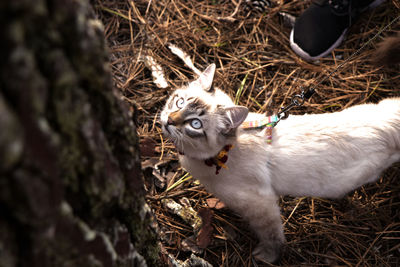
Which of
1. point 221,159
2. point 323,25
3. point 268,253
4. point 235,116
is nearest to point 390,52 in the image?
point 323,25

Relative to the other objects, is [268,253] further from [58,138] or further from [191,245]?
[58,138]

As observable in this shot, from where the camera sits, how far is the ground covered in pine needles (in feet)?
7.60

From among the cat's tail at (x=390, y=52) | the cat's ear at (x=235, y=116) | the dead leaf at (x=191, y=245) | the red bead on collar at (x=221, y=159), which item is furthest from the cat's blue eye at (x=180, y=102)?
the cat's tail at (x=390, y=52)

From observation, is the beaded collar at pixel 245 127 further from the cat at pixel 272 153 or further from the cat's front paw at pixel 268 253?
the cat's front paw at pixel 268 253

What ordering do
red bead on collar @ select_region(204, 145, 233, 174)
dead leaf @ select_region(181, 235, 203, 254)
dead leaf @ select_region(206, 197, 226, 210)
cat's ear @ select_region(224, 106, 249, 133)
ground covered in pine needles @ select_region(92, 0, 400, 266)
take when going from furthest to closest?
dead leaf @ select_region(206, 197, 226, 210) → ground covered in pine needles @ select_region(92, 0, 400, 266) → dead leaf @ select_region(181, 235, 203, 254) → red bead on collar @ select_region(204, 145, 233, 174) → cat's ear @ select_region(224, 106, 249, 133)

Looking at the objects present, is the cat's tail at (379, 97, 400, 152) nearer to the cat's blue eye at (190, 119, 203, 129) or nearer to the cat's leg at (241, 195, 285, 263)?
the cat's leg at (241, 195, 285, 263)

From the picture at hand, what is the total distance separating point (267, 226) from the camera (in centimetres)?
220

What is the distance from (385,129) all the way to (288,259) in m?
1.29

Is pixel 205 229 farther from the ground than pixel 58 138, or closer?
closer

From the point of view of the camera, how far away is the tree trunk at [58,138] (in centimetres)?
64

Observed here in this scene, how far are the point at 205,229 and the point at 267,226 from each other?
50 centimetres

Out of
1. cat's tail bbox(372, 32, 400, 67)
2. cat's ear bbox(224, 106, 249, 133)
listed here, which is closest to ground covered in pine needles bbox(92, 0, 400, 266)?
cat's tail bbox(372, 32, 400, 67)

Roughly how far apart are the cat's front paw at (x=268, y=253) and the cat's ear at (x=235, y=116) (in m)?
1.00

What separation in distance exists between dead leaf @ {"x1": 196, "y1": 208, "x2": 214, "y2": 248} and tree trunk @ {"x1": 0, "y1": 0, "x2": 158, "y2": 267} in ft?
3.92
